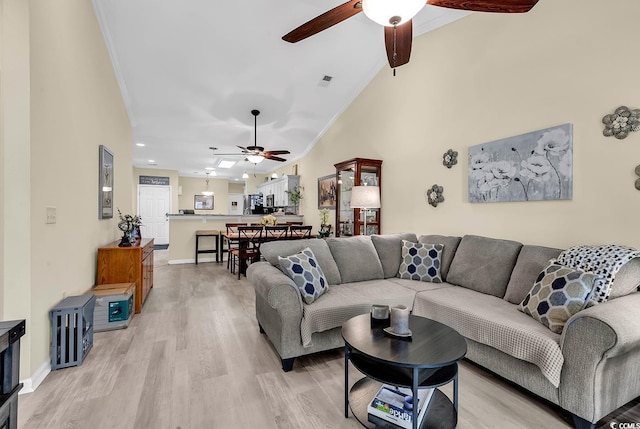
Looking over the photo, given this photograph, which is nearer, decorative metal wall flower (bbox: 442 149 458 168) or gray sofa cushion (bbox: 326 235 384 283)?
gray sofa cushion (bbox: 326 235 384 283)

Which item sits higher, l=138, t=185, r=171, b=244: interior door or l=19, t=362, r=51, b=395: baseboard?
l=138, t=185, r=171, b=244: interior door

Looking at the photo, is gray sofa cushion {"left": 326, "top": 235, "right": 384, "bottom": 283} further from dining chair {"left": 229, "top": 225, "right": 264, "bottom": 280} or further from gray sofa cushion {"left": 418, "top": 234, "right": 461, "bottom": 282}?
dining chair {"left": 229, "top": 225, "right": 264, "bottom": 280}

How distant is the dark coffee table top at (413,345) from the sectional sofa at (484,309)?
494 mm

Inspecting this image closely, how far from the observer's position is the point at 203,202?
1131 centimetres

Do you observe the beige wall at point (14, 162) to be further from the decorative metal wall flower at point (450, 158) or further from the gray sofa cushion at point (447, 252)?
the decorative metal wall flower at point (450, 158)

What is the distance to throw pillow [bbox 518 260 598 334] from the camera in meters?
1.80

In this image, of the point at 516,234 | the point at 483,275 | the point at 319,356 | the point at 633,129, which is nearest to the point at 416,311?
the point at 483,275

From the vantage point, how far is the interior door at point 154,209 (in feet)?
31.9

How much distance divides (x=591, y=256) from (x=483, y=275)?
2.64 feet

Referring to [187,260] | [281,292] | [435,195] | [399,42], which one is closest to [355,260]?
[281,292]

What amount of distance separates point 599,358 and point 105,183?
15.1ft

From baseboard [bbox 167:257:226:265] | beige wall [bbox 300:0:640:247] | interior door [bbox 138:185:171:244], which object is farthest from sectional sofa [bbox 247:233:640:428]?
interior door [bbox 138:185:171:244]

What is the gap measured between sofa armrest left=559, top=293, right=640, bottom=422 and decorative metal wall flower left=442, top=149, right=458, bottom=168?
2.11 meters

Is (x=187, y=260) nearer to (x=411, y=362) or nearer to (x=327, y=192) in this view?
(x=327, y=192)
